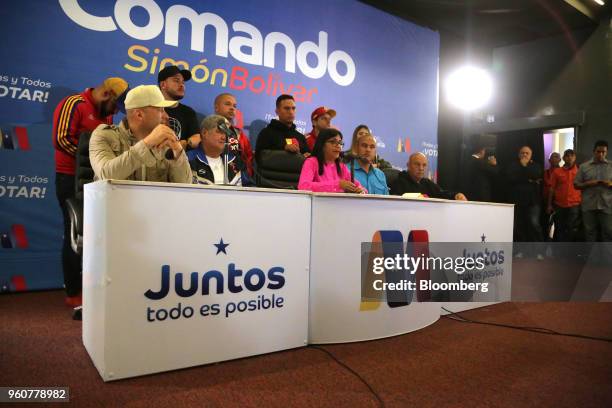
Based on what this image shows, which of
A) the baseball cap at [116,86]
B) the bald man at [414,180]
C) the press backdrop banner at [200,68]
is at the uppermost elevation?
the press backdrop banner at [200,68]

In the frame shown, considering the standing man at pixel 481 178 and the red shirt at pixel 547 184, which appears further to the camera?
the red shirt at pixel 547 184

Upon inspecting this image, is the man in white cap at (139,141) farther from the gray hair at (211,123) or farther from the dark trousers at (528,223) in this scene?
the dark trousers at (528,223)

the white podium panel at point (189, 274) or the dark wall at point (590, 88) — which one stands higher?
the dark wall at point (590, 88)

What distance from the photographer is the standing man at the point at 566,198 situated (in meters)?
6.26

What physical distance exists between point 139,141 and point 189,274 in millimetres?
680

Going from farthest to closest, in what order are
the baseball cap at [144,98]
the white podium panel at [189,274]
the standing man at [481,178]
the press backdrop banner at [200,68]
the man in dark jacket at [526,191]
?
the standing man at [481,178] < the man in dark jacket at [526,191] < the press backdrop banner at [200,68] < the baseball cap at [144,98] < the white podium panel at [189,274]

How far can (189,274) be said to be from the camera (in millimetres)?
1797

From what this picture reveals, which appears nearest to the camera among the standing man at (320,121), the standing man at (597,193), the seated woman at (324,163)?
the seated woman at (324,163)

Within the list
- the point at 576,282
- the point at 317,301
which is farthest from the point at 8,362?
the point at 576,282

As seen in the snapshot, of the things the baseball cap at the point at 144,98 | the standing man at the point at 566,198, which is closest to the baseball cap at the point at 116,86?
the baseball cap at the point at 144,98

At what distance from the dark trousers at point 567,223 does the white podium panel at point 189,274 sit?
566 cm

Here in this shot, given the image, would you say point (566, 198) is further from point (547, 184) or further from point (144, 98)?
point (144, 98)

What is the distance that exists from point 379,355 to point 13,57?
10.9 feet

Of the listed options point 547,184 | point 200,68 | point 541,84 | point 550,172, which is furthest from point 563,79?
point 200,68
